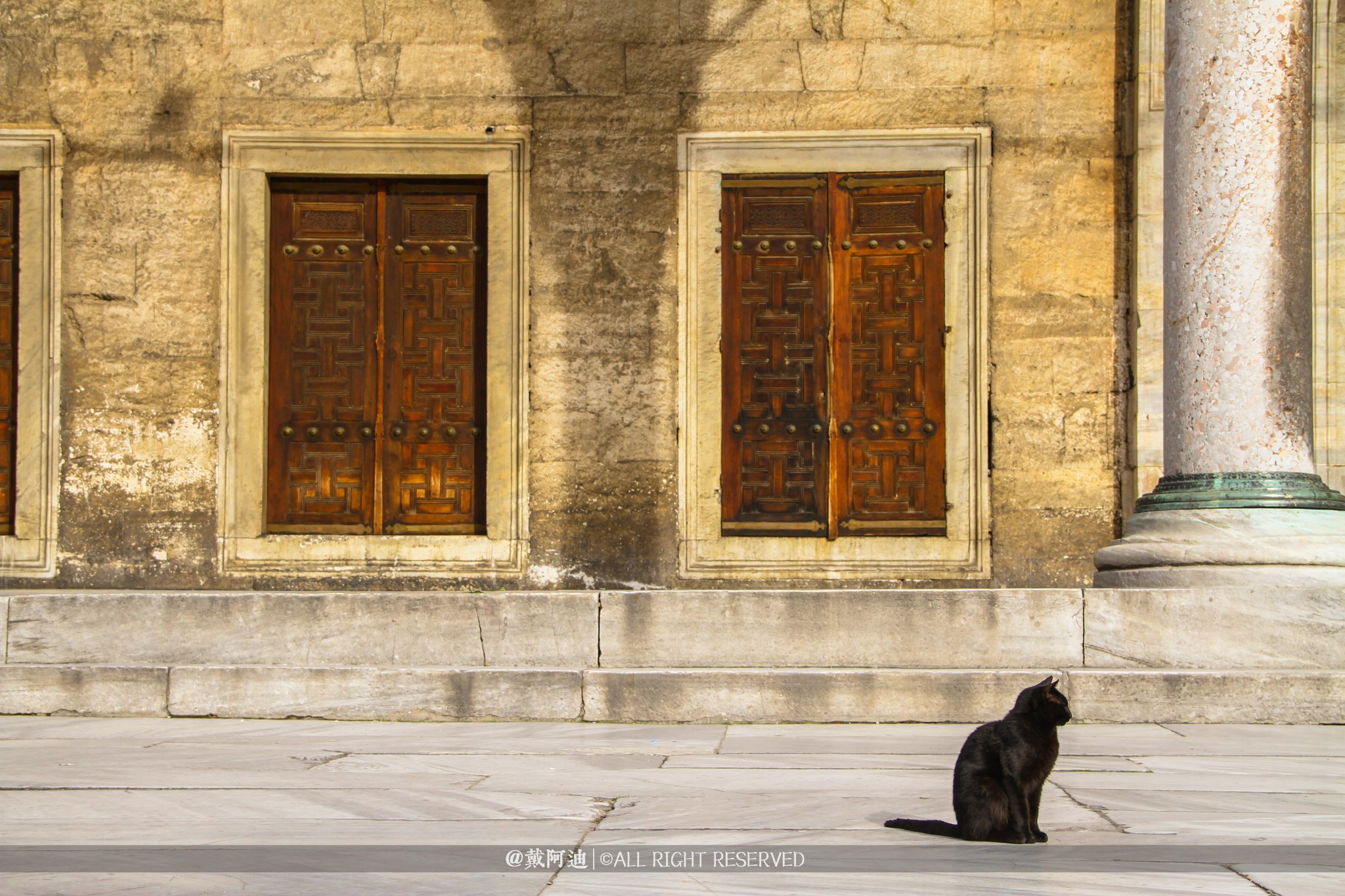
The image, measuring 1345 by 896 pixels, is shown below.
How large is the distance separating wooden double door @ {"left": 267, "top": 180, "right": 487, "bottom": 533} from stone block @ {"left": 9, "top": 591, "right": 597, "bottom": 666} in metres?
3.31

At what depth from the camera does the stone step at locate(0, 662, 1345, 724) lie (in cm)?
739

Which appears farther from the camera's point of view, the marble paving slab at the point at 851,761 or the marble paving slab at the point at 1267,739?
the marble paving slab at the point at 1267,739

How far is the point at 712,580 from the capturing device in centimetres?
1088

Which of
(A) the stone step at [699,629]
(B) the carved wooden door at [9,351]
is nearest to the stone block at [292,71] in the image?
(B) the carved wooden door at [9,351]

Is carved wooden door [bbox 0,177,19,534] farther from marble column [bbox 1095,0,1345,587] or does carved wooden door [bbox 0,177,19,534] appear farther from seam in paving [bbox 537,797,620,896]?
marble column [bbox 1095,0,1345,587]

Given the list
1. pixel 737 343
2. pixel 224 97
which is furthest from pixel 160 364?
pixel 737 343

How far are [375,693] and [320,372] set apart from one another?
A: 4.26 meters

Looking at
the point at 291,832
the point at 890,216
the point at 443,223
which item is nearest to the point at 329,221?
the point at 443,223

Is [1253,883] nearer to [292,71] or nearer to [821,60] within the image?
[821,60]

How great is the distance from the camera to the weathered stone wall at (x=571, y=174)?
10844 mm

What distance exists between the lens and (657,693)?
298 inches

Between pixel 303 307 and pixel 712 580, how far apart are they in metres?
3.80

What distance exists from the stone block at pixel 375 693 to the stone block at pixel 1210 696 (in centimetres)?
264

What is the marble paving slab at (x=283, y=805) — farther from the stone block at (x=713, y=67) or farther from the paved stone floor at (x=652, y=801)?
the stone block at (x=713, y=67)
